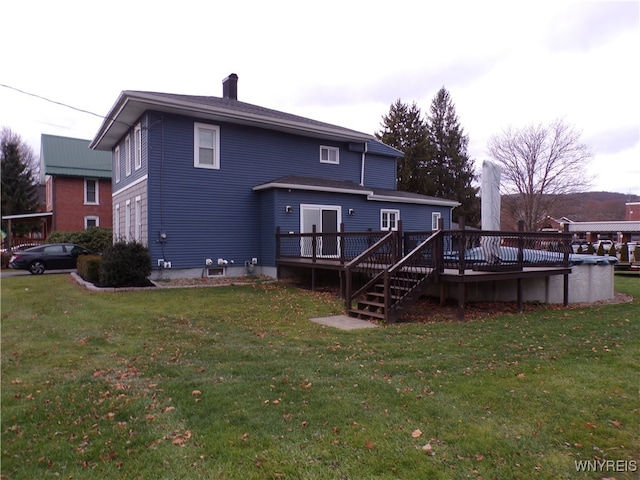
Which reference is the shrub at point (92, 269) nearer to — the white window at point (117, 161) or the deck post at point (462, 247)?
the white window at point (117, 161)

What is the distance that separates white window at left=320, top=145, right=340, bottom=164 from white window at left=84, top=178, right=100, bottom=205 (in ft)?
58.2

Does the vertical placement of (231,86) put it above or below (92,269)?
above

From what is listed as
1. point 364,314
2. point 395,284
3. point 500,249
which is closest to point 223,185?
point 395,284

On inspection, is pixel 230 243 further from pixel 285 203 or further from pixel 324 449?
pixel 324 449

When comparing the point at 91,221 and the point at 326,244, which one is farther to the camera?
the point at 91,221

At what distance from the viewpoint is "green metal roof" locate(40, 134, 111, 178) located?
2633 cm

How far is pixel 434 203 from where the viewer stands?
64.3 ft

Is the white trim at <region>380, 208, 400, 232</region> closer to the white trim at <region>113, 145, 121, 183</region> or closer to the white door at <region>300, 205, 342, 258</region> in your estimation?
the white door at <region>300, 205, 342, 258</region>

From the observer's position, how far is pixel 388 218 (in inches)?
704

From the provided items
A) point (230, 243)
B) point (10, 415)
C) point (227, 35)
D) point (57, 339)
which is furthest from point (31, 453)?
point (230, 243)

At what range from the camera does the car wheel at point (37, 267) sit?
56.8ft

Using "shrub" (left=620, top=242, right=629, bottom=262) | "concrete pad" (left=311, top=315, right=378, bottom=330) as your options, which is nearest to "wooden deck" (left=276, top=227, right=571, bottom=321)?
"concrete pad" (left=311, top=315, right=378, bottom=330)

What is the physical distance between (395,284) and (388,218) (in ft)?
31.0

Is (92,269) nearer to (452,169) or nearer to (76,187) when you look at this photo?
(76,187)
